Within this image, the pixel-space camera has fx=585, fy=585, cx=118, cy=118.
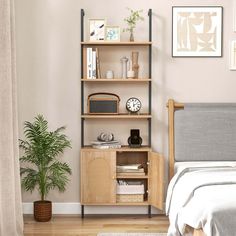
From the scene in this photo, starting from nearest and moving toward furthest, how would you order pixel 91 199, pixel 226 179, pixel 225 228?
1. pixel 225 228
2. pixel 226 179
3. pixel 91 199

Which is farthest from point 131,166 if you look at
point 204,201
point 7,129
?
point 204,201

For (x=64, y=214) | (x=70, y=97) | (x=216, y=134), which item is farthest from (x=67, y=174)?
(x=216, y=134)

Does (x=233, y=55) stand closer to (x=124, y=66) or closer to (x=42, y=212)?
(x=124, y=66)

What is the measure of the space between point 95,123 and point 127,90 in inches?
17.9

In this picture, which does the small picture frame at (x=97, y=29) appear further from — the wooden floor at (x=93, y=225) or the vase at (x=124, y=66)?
the wooden floor at (x=93, y=225)

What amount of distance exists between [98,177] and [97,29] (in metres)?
1.41

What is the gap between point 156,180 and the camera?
543cm

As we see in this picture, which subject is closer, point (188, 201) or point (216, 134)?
point (188, 201)

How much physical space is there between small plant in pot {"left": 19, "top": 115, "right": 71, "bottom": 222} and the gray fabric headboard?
1151 mm

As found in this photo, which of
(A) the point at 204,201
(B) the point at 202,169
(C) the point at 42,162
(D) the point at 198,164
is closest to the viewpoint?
(A) the point at 204,201

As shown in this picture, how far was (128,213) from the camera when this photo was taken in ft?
19.0

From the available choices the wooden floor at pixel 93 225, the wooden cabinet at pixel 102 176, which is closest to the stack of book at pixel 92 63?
the wooden cabinet at pixel 102 176

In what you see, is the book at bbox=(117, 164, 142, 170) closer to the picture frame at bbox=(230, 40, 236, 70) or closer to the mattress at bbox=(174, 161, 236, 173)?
the mattress at bbox=(174, 161, 236, 173)

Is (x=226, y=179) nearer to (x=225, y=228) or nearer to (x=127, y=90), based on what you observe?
(x=225, y=228)
